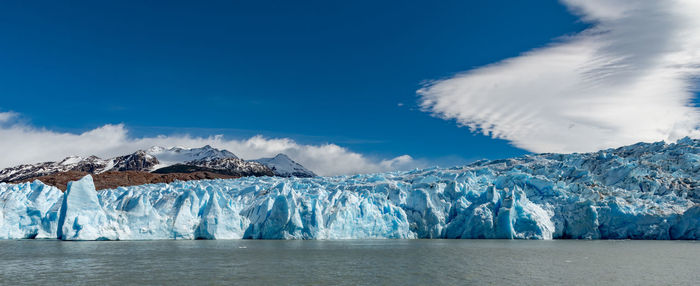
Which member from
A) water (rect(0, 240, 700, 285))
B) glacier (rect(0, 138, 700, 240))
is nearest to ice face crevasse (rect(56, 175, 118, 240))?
glacier (rect(0, 138, 700, 240))

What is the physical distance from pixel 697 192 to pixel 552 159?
20910 mm

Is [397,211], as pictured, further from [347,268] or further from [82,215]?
[82,215]

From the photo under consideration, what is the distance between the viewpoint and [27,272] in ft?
58.3

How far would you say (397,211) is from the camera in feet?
149

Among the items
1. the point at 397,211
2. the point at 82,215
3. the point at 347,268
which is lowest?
the point at 347,268

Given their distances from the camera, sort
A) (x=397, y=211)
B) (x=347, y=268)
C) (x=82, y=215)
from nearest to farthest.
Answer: (x=347, y=268) → (x=82, y=215) → (x=397, y=211)

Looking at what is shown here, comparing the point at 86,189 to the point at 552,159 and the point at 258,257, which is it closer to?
the point at 258,257

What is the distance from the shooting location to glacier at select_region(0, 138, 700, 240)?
38.8 metres

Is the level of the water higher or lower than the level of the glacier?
lower

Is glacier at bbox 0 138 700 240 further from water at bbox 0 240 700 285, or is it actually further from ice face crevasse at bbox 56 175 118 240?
water at bbox 0 240 700 285

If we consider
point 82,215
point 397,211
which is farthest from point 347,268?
point 397,211

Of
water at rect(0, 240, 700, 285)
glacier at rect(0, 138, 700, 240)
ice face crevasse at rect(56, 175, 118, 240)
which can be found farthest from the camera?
glacier at rect(0, 138, 700, 240)

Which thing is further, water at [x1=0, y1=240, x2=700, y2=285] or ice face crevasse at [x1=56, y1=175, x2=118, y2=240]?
ice face crevasse at [x1=56, y1=175, x2=118, y2=240]

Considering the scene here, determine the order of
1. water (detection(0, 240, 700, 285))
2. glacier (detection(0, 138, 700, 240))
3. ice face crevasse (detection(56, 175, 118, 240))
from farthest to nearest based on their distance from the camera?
glacier (detection(0, 138, 700, 240)), ice face crevasse (detection(56, 175, 118, 240)), water (detection(0, 240, 700, 285))
